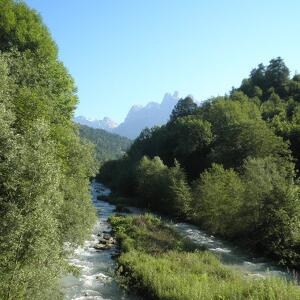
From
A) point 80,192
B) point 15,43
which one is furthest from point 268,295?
point 15,43

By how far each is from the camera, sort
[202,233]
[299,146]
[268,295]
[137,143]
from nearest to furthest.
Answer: [268,295] < [202,233] < [299,146] < [137,143]

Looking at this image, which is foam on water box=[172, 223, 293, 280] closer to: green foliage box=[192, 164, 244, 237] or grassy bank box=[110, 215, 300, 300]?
green foliage box=[192, 164, 244, 237]

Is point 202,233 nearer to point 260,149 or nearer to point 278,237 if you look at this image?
point 278,237

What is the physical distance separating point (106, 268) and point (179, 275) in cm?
963

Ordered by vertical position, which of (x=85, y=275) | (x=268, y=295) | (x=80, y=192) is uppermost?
(x=80, y=192)

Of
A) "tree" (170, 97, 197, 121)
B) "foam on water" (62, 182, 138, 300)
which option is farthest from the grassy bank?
"tree" (170, 97, 197, 121)

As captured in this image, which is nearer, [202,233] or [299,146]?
[202,233]

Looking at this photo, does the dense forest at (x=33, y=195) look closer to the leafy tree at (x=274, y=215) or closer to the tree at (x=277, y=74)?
the leafy tree at (x=274, y=215)

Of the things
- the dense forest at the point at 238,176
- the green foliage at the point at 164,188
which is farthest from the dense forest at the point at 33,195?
the green foliage at the point at 164,188

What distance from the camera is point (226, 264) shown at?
3847cm

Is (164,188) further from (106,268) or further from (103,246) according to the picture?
(106,268)

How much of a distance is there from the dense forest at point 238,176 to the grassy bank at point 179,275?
8.12m

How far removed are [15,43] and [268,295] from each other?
108ft

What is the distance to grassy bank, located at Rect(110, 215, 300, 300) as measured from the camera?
912 inches
